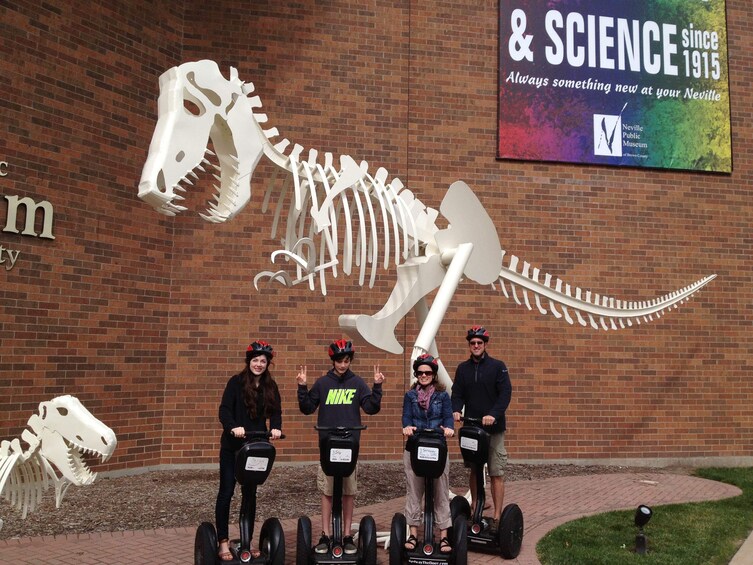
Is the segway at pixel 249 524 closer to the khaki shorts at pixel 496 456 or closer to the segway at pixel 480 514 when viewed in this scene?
the segway at pixel 480 514

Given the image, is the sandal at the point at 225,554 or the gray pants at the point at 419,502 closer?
the sandal at the point at 225,554

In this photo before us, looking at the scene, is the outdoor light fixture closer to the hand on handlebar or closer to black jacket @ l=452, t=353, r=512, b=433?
black jacket @ l=452, t=353, r=512, b=433

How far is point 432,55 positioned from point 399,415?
19.0ft

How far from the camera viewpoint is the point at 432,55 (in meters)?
10.5

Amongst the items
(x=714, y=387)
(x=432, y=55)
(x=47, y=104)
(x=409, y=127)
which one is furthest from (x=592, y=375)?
(x=47, y=104)

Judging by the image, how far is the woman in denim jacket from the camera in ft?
16.4

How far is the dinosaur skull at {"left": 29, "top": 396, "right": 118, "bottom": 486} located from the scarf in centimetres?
225

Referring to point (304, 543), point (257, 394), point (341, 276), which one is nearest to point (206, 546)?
point (304, 543)

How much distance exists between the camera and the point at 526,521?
265 inches

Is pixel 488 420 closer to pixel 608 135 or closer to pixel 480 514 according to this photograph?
pixel 480 514

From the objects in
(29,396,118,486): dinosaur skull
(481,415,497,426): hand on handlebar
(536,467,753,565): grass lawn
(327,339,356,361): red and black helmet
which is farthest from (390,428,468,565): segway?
(29,396,118,486): dinosaur skull

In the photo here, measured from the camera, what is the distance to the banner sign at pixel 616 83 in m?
10.7

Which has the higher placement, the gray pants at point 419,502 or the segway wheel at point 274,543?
the gray pants at point 419,502

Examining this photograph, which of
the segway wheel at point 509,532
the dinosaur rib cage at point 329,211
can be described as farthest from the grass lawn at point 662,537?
the dinosaur rib cage at point 329,211
